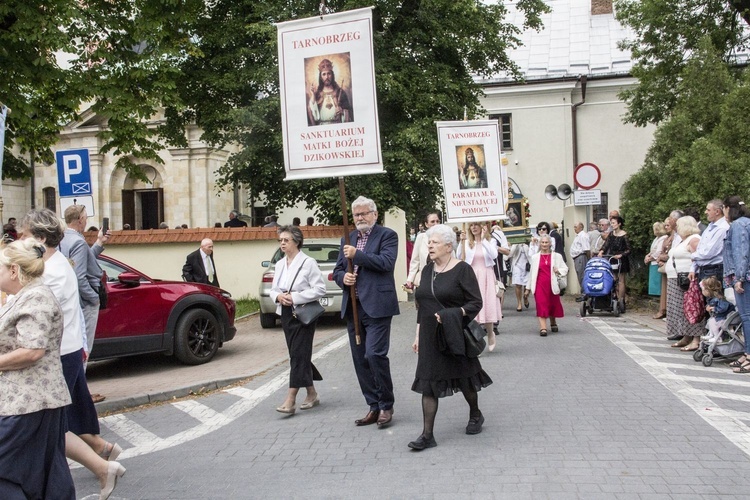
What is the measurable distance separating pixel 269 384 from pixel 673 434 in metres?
4.89

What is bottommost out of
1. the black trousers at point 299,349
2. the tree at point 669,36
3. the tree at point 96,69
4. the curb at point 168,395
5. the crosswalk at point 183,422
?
the crosswalk at point 183,422

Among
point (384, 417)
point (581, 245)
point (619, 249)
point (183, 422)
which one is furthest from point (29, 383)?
point (581, 245)

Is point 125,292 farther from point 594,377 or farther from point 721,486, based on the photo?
point 721,486

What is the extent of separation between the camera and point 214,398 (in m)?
9.41

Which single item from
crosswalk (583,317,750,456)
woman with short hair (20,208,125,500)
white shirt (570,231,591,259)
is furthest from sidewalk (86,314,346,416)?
white shirt (570,231,591,259)

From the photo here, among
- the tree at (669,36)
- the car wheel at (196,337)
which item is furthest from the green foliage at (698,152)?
the car wheel at (196,337)

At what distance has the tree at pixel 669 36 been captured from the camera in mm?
23891

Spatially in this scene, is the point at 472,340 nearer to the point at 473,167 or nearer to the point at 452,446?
the point at 452,446

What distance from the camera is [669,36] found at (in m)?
24.2

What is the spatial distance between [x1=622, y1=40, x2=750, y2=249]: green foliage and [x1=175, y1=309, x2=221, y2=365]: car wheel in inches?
386

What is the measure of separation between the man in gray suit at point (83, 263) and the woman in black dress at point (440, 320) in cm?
314

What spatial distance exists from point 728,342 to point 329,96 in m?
6.07

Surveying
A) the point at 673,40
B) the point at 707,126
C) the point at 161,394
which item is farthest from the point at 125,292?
the point at 673,40

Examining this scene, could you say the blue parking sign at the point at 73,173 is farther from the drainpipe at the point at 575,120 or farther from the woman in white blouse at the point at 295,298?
the drainpipe at the point at 575,120
